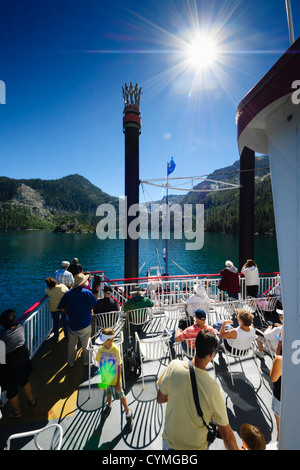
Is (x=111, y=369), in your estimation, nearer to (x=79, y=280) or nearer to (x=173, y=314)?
(x=79, y=280)

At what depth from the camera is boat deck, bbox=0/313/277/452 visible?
8.32 feet

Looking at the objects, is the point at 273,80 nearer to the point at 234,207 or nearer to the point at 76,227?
the point at 234,207

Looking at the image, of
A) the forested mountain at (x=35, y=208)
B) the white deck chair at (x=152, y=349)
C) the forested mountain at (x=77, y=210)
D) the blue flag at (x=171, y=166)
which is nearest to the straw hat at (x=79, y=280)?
the white deck chair at (x=152, y=349)

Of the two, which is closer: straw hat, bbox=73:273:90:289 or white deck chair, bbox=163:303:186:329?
straw hat, bbox=73:273:90:289

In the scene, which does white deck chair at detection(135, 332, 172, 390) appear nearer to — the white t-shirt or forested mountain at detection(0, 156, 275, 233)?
the white t-shirt

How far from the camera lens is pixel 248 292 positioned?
659 centimetres

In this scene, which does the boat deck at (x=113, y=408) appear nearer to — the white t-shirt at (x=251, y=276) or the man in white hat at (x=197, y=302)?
the man in white hat at (x=197, y=302)

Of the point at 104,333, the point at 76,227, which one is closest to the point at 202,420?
the point at 104,333

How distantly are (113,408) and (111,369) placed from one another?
82 centimetres

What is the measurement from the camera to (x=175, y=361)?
1.57 metres

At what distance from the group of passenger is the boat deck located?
0.57 feet

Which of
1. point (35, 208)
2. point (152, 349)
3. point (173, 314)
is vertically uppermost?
point (35, 208)

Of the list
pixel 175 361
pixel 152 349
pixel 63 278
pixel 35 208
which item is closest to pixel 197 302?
pixel 152 349

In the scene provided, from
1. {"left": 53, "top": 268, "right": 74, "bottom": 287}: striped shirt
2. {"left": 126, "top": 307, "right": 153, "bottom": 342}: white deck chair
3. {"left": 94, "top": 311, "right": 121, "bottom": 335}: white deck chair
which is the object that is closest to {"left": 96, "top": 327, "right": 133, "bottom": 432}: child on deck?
{"left": 94, "top": 311, "right": 121, "bottom": 335}: white deck chair
